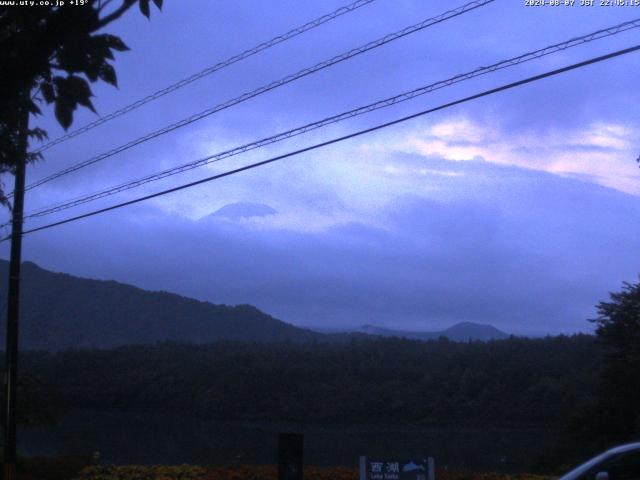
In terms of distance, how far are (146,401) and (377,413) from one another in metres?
10.5

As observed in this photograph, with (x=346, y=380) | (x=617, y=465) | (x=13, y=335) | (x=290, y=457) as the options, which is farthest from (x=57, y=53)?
(x=346, y=380)

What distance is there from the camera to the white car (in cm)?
1185

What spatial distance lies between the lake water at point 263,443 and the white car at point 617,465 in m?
8.35

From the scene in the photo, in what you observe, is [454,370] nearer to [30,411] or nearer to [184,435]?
[184,435]

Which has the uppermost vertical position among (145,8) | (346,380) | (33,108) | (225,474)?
(145,8)

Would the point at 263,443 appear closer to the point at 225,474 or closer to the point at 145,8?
the point at 225,474

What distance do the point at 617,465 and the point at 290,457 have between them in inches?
225

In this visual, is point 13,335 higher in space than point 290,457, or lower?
higher

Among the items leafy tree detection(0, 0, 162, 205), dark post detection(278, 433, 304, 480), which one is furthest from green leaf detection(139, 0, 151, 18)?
dark post detection(278, 433, 304, 480)

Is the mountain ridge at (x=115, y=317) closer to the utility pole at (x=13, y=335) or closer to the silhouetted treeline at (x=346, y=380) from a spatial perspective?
the silhouetted treeline at (x=346, y=380)

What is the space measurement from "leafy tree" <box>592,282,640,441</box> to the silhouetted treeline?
159 cm

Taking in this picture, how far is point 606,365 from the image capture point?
24219mm

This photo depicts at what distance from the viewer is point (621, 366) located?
72.2 feet

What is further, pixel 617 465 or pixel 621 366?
pixel 621 366
